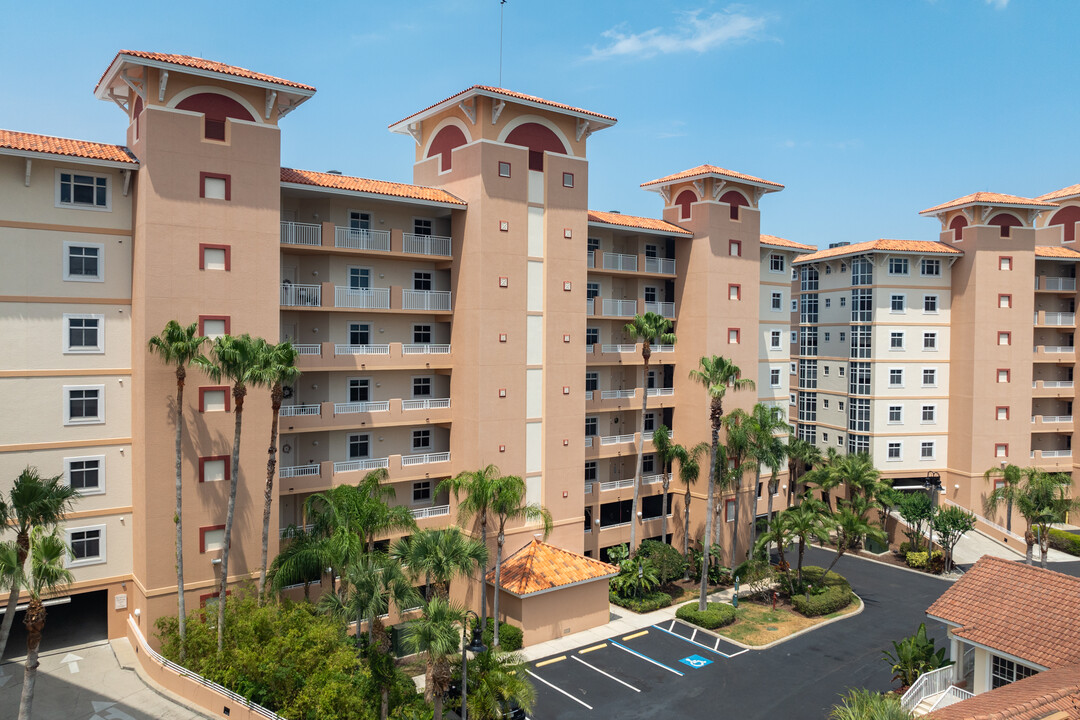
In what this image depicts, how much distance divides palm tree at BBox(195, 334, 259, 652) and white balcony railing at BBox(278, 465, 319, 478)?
4316 millimetres

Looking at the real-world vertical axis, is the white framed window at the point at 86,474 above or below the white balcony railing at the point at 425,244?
below

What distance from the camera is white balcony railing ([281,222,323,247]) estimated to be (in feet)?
107

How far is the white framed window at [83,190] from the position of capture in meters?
28.7

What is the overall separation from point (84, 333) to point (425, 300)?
14.1 meters

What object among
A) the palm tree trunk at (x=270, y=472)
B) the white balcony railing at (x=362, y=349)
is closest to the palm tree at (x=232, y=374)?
the palm tree trunk at (x=270, y=472)

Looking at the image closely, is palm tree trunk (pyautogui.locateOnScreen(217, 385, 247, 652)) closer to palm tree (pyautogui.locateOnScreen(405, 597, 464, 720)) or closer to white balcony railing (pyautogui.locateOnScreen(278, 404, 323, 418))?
white balcony railing (pyautogui.locateOnScreen(278, 404, 323, 418))

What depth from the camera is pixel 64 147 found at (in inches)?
1117

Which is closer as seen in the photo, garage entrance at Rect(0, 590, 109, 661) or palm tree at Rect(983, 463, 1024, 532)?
garage entrance at Rect(0, 590, 109, 661)

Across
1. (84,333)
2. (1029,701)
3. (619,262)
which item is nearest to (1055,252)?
(619,262)

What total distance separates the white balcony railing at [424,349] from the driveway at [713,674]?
14825 millimetres

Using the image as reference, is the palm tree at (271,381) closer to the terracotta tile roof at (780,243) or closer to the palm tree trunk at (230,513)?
the palm tree trunk at (230,513)

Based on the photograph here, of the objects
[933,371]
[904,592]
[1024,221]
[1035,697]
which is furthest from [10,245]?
[1024,221]

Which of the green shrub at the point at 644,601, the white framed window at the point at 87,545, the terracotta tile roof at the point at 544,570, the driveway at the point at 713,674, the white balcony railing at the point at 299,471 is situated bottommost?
the driveway at the point at 713,674

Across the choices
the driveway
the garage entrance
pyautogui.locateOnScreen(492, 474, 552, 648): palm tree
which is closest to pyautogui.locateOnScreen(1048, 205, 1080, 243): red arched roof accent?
the driveway
